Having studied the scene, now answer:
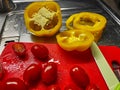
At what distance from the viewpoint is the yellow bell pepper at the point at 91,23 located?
2.61ft

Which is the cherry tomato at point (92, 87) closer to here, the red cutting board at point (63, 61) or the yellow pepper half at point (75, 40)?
the red cutting board at point (63, 61)

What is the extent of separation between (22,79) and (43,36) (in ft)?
0.65

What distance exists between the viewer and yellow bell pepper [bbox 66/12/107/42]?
31.3 inches

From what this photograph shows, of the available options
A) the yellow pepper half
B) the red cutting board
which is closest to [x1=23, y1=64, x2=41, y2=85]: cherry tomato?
the red cutting board

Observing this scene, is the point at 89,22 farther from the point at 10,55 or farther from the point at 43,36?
the point at 10,55

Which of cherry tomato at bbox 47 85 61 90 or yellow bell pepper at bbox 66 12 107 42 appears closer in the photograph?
cherry tomato at bbox 47 85 61 90

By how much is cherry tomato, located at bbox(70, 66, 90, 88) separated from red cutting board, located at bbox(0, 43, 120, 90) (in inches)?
1.2

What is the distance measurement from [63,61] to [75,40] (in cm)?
8

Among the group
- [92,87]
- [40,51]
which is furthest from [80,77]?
[40,51]

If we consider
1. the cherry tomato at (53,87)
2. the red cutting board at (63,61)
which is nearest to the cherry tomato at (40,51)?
the red cutting board at (63,61)

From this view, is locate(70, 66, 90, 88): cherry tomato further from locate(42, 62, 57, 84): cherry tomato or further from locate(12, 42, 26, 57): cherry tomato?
locate(12, 42, 26, 57): cherry tomato

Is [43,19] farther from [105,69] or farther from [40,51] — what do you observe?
[105,69]

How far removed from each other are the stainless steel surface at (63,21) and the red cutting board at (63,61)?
0.07 m

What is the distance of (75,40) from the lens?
0.77 metres
